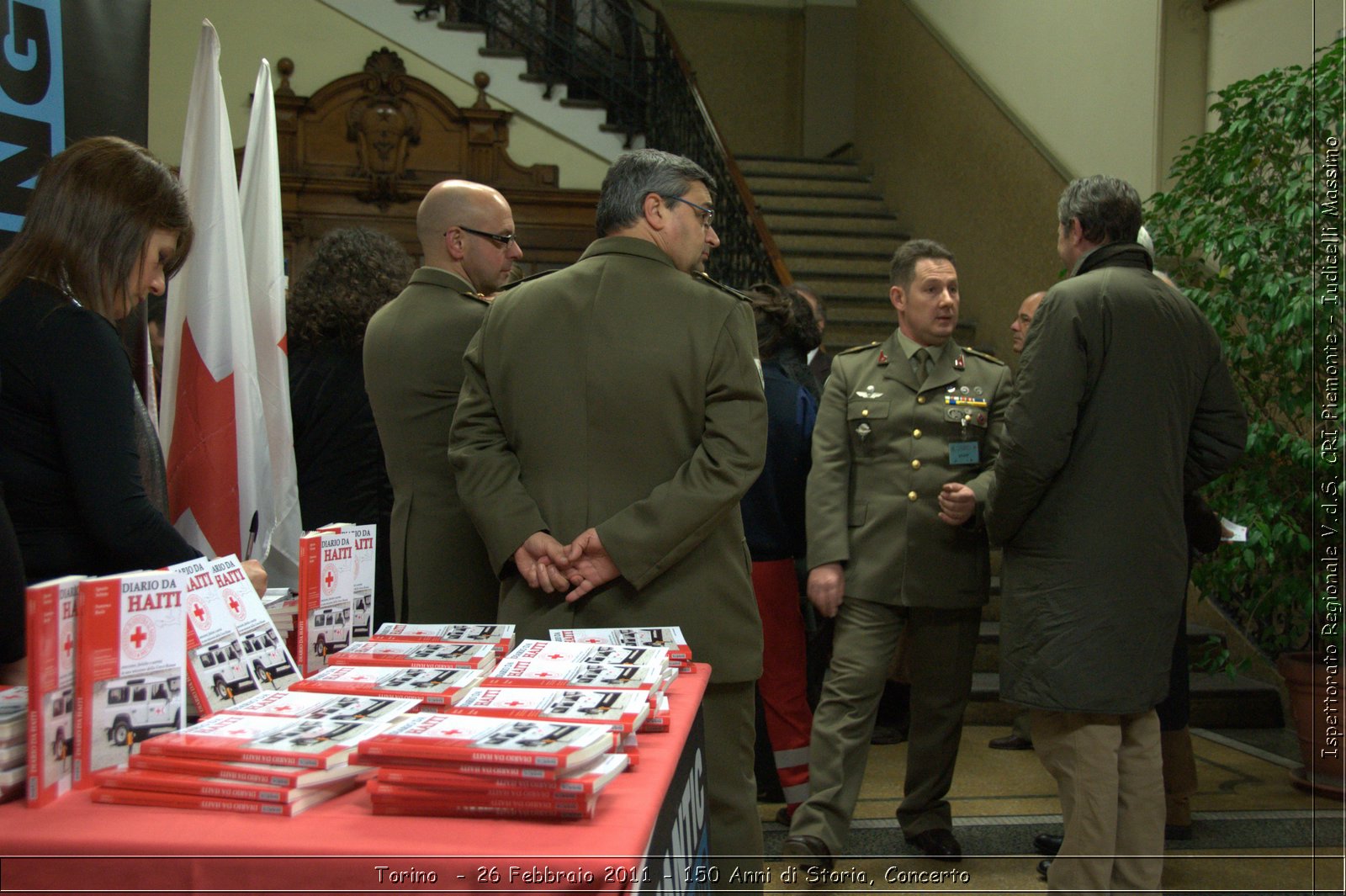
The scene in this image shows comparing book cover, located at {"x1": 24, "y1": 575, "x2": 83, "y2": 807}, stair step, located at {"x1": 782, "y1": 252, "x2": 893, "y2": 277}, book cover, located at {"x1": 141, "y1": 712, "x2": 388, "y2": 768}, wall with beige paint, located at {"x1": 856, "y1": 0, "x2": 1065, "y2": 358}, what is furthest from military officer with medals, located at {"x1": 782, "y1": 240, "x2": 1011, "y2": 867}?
stair step, located at {"x1": 782, "y1": 252, "x2": 893, "y2": 277}

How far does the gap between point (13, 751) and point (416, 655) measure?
516 mm

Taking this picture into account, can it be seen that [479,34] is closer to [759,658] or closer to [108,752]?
[759,658]

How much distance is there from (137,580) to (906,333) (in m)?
2.37

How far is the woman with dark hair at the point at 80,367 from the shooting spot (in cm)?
153

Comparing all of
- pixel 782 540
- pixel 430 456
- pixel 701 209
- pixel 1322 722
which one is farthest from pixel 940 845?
pixel 701 209

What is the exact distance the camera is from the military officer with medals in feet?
9.37

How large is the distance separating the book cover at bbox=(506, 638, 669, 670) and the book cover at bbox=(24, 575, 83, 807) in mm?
538

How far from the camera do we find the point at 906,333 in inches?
122

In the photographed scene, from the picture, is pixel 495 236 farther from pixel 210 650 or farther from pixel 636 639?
pixel 210 650

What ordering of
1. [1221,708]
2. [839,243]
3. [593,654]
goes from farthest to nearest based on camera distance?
[839,243]
[1221,708]
[593,654]

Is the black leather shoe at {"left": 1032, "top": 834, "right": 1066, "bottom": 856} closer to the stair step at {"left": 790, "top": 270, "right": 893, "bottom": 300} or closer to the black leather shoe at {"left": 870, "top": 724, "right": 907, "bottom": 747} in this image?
the black leather shoe at {"left": 870, "top": 724, "right": 907, "bottom": 747}

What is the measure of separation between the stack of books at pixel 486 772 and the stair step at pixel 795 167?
802cm

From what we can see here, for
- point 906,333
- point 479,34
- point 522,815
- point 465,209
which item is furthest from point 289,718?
point 479,34

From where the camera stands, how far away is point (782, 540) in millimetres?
3340
